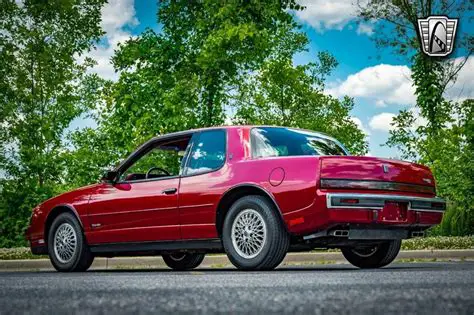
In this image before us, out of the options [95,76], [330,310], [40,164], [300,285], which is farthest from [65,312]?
[95,76]

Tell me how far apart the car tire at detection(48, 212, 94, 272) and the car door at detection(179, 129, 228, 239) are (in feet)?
5.77

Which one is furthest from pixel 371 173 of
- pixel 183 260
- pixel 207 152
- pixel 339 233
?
pixel 183 260

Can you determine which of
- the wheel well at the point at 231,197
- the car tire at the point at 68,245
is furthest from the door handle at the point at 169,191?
the car tire at the point at 68,245

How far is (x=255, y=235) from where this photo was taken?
28.1ft

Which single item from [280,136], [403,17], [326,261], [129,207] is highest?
[403,17]

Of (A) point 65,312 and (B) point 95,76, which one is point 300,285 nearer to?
(A) point 65,312

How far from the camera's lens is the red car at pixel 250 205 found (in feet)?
27.1

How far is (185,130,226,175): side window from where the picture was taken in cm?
924

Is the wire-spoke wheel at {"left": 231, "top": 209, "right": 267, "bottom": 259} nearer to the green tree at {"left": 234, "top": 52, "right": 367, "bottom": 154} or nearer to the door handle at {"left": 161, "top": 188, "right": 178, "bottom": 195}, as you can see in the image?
the door handle at {"left": 161, "top": 188, "right": 178, "bottom": 195}

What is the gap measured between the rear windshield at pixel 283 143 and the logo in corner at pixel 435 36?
18.9 meters

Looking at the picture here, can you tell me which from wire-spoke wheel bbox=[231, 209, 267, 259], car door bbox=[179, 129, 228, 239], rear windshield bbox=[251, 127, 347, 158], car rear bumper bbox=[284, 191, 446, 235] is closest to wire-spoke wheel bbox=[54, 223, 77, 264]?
car door bbox=[179, 129, 228, 239]

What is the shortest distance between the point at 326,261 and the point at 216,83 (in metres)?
11.0

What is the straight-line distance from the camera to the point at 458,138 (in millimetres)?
20281

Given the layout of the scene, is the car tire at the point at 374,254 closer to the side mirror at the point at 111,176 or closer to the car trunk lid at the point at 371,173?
the car trunk lid at the point at 371,173
